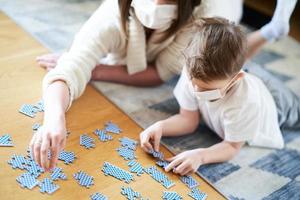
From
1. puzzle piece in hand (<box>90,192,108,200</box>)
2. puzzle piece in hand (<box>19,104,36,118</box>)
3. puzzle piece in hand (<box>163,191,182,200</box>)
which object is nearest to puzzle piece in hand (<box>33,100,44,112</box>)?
puzzle piece in hand (<box>19,104,36,118</box>)

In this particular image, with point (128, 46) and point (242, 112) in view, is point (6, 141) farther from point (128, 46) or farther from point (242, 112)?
point (242, 112)

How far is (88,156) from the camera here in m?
1.06

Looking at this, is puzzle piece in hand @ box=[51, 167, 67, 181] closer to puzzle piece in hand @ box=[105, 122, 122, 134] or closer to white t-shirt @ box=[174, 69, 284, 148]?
puzzle piece in hand @ box=[105, 122, 122, 134]

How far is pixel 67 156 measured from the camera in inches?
40.8

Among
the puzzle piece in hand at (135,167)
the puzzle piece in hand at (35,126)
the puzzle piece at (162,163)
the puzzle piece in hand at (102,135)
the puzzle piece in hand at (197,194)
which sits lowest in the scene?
the puzzle piece in hand at (197,194)

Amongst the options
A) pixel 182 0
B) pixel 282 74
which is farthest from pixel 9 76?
pixel 282 74

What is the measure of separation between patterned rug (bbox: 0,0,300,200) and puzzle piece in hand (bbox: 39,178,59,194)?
0.36 m

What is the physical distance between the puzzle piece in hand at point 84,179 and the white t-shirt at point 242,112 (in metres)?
0.35

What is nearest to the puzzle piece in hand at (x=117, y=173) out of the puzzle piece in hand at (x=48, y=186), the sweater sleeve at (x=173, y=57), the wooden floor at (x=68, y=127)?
the wooden floor at (x=68, y=127)

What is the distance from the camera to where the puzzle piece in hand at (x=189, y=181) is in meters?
1.05

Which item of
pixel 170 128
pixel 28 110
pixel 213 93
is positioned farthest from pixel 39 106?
pixel 213 93

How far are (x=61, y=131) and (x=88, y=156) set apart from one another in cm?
15

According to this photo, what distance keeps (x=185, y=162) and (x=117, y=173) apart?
18 centimetres

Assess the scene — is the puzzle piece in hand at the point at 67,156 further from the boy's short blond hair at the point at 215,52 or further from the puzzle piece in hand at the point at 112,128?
the boy's short blond hair at the point at 215,52
